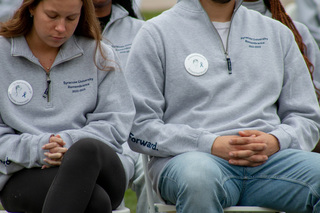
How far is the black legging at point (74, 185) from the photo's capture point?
2.65 meters

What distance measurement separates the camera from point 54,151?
292 centimetres

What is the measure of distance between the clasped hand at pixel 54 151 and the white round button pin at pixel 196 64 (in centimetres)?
74

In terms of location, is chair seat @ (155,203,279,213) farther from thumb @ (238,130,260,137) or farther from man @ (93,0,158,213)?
man @ (93,0,158,213)

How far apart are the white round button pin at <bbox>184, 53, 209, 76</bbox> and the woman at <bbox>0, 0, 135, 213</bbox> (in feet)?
1.09

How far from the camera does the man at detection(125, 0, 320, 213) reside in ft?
9.63

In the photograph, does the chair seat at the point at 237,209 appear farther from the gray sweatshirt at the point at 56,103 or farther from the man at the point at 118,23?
the man at the point at 118,23

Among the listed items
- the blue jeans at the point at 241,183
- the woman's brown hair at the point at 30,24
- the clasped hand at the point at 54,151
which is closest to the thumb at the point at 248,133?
the blue jeans at the point at 241,183

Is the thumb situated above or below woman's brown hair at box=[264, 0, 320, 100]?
below

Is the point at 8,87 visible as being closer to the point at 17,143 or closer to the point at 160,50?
the point at 17,143

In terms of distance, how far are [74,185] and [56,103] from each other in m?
0.54

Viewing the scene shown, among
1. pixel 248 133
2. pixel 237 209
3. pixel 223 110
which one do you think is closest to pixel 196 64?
pixel 223 110

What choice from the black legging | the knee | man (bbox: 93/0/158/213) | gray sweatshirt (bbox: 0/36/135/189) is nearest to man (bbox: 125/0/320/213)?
the knee

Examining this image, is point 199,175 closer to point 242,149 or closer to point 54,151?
point 242,149

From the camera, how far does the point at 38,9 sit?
3.08 metres
